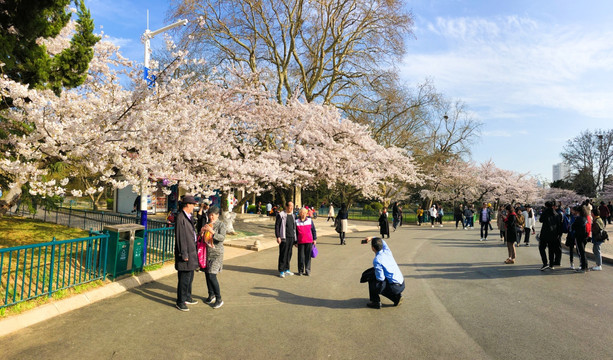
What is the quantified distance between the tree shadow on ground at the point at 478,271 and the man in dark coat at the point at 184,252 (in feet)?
16.5

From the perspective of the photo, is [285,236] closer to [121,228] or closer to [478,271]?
[121,228]

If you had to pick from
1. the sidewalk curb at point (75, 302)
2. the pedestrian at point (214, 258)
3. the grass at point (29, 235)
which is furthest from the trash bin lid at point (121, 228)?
the grass at point (29, 235)

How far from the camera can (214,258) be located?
6094 millimetres

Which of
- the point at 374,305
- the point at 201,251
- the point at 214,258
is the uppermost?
the point at 201,251

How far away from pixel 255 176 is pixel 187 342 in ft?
35.2

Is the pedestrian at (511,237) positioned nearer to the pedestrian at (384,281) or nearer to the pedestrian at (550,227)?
the pedestrian at (550,227)

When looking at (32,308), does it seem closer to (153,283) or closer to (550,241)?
(153,283)

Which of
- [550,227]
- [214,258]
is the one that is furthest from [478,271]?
[214,258]

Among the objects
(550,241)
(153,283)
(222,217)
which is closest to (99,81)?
(153,283)

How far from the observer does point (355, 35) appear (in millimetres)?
22125

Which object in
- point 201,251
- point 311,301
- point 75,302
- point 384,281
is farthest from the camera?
point 311,301

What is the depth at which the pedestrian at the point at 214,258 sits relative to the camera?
5.98m

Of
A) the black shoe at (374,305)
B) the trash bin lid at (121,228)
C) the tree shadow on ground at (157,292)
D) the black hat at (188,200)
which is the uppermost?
the black hat at (188,200)

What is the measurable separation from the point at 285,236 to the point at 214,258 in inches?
105
